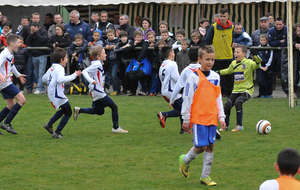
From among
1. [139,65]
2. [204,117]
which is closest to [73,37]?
[139,65]

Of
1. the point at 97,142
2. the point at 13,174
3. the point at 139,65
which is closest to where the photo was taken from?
the point at 13,174

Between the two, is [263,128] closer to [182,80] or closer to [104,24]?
[182,80]

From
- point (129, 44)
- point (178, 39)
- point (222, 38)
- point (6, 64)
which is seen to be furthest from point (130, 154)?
point (129, 44)

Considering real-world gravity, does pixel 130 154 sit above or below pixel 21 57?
below

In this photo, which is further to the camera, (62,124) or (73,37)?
(73,37)

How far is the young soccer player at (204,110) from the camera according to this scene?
575 cm

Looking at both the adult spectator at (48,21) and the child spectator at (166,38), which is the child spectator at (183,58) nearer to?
the child spectator at (166,38)

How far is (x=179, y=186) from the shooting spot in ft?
19.0

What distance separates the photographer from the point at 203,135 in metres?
5.72

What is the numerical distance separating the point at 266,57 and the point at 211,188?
9.21 m

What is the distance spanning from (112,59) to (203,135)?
9.53m

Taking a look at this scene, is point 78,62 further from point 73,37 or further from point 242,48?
point 242,48

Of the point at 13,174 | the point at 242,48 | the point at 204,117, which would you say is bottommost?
the point at 13,174

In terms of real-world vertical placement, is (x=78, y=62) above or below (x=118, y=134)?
above
